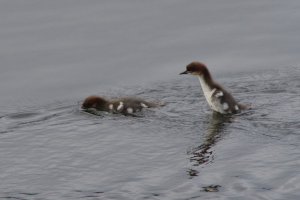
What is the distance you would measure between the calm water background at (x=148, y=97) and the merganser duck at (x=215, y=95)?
0.50 ft

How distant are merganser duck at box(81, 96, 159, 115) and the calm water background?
0.42ft

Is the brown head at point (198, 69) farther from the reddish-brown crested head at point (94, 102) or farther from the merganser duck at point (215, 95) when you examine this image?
the reddish-brown crested head at point (94, 102)

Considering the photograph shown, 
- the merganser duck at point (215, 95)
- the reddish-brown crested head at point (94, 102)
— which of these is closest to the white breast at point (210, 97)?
the merganser duck at point (215, 95)

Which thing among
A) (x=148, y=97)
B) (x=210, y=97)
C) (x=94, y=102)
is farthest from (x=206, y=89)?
(x=94, y=102)

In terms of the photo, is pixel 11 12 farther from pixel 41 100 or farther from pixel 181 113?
pixel 181 113

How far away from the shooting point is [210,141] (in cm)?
830

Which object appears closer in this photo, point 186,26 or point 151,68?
point 151,68

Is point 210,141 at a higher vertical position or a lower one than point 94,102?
lower

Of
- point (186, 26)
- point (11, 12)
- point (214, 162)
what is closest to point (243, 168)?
point (214, 162)

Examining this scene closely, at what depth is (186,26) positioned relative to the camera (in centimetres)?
1291

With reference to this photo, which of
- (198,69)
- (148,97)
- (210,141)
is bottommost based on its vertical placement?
(210,141)

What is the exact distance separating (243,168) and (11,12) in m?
6.75

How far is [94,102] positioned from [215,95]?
139 centimetres

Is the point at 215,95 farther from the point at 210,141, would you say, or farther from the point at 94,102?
the point at 94,102
